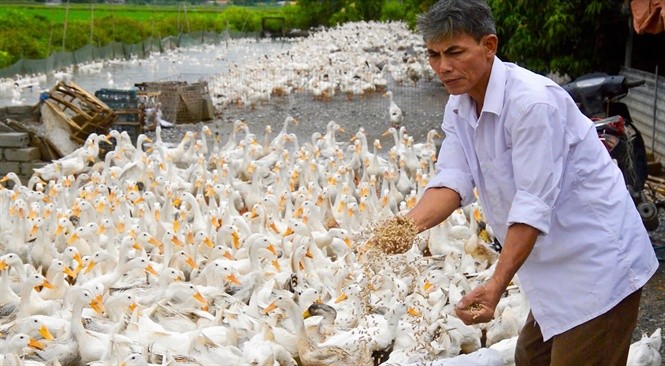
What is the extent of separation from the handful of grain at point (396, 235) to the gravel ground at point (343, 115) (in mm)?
8439

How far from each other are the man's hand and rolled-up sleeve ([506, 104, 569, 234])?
0.19 metres

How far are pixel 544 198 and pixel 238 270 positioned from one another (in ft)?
12.6

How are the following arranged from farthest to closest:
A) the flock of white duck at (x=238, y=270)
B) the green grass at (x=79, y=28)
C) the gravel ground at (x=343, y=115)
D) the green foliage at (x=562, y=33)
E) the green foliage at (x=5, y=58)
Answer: the green grass at (x=79, y=28) < the green foliage at (x=5, y=58) < the gravel ground at (x=343, y=115) < the green foliage at (x=562, y=33) < the flock of white duck at (x=238, y=270)

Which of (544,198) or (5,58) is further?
(5,58)

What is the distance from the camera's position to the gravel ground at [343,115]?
12.6 m

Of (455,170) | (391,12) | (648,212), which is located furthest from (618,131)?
(391,12)

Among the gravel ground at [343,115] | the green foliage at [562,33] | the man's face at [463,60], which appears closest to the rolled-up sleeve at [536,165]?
the man's face at [463,60]

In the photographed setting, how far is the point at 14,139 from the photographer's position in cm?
959

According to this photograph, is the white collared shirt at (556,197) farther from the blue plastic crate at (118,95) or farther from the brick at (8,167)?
the blue plastic crate at (118,95)

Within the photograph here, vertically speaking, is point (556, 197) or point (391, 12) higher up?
point (556, 197)

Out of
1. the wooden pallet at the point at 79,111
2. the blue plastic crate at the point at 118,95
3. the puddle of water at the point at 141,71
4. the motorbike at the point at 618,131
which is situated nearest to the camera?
the motorbike at the point at 618,131

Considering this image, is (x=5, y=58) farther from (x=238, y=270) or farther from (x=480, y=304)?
(x=480, y=304)

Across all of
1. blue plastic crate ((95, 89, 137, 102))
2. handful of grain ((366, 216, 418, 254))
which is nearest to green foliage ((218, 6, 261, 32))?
blue plastic crate ((95, 89, 137, 102))

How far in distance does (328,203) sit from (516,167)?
4.88m
